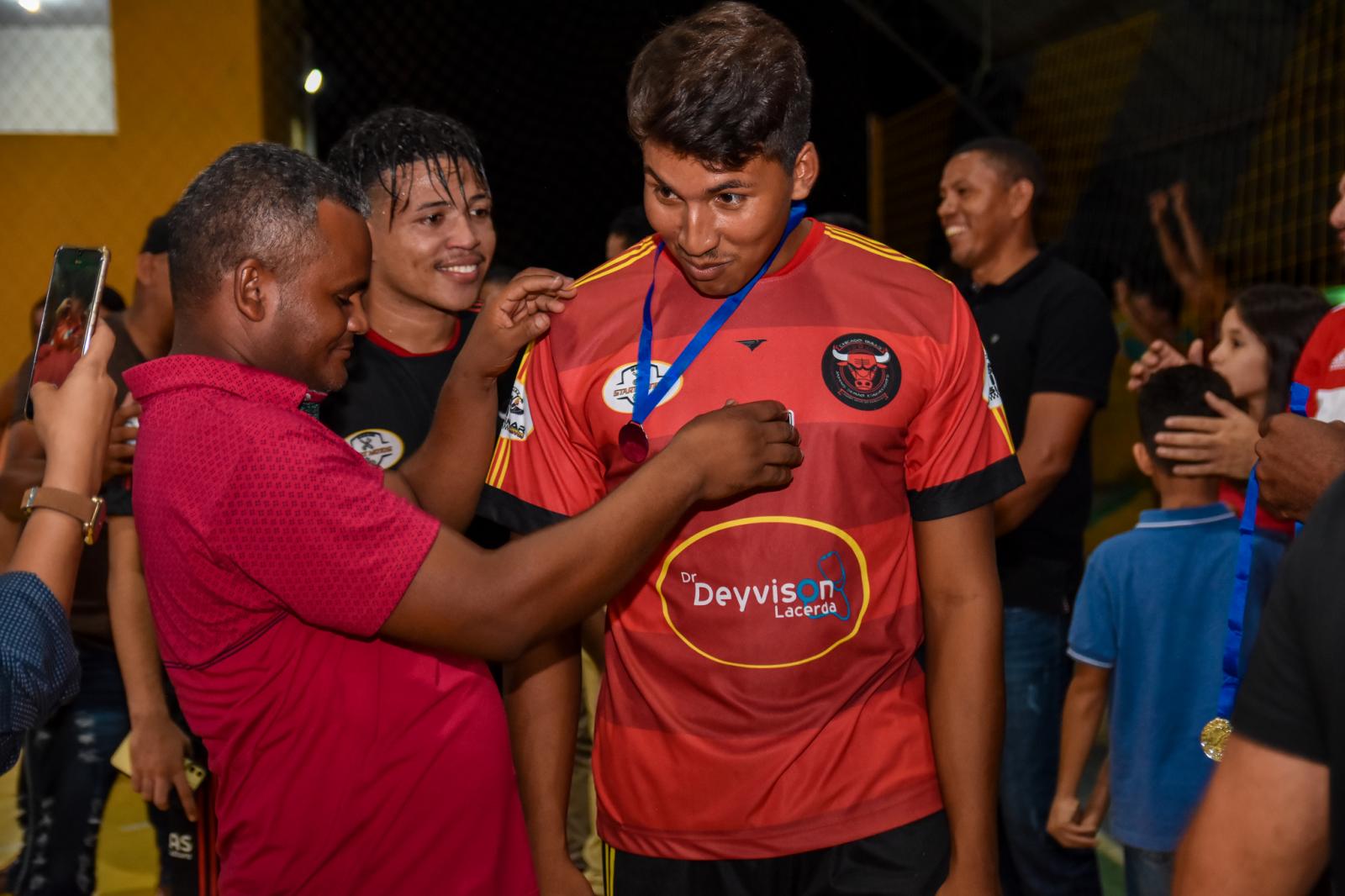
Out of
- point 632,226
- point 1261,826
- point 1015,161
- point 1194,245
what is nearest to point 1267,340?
point 1015,161

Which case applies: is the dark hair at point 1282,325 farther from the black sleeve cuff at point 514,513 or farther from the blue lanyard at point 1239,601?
the black sleeve cuff at point 514,513

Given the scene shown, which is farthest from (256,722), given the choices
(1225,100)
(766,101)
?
(1225,100)

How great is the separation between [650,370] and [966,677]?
2.19ft

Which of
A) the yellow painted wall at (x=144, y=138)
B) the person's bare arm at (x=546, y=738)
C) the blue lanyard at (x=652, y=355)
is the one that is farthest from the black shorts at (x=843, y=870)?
the yellow painted wall at (x=144, y=138)

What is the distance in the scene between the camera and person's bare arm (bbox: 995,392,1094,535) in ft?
12.3

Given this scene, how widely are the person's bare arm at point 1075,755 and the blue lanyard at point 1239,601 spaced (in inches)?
35.9

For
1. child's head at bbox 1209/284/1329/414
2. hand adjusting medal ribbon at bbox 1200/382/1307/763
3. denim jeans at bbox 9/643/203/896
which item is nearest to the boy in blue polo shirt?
child's head at bbox 1209/284/1329/414

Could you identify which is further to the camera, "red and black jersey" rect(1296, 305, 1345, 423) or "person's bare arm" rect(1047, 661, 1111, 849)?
"person's bare arm" rect(1047, 661, 1111, 849)

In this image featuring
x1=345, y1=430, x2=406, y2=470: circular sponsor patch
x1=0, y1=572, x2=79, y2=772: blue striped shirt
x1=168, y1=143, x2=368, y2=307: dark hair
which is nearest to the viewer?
x1=0, y1=572, x2=79, y2=772: blue striped shirt

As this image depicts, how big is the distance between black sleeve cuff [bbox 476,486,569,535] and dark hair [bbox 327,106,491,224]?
1.12 meters

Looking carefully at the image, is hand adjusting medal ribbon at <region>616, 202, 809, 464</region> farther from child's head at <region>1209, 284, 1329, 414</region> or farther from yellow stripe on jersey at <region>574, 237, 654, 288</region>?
child's head at <region>1209, 284, 1329, 414</region>

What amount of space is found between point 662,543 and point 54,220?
8.05m

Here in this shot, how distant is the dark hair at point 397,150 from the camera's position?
2891 millimetres

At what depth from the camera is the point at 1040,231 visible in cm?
1044
